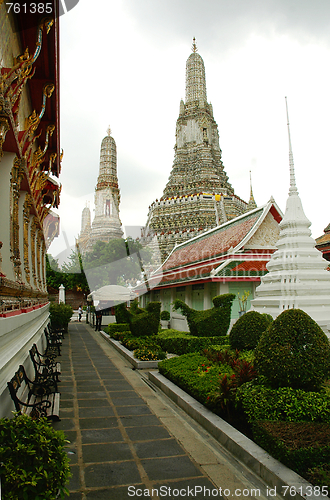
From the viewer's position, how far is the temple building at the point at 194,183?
3719cm

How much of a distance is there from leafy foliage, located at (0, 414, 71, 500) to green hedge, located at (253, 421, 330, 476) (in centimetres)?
205

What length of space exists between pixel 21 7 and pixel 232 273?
11643 millimetres

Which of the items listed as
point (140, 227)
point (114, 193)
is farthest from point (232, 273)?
point (114, 193)

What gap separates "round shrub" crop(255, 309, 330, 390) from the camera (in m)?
4.48

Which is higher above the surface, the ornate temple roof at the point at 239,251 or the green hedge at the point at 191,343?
the ornate temple roof at the point at 239,251

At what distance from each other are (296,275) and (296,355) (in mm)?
5267

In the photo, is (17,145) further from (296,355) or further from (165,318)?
(165,318)

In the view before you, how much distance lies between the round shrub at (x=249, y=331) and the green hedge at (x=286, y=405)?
10.8ft

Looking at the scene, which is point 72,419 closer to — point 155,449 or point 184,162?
point 155,449

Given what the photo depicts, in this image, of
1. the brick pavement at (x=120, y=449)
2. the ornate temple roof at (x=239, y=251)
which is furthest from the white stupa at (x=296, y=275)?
the brick pavement at (x=120, y=449)

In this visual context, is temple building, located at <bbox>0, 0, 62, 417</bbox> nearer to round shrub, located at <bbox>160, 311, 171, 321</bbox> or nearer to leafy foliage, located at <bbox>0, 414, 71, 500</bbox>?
leafy foliage, located at <bbox>0, 414, 71, 500</bbox>

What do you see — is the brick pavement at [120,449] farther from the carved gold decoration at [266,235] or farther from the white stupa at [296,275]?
the carved gold decoration at [266,235]

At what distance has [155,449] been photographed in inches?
162

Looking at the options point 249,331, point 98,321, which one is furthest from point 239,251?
point 98,321
